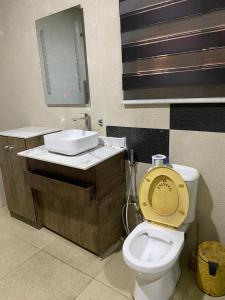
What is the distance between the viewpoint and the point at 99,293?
1.51m

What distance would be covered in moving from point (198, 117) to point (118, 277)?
4.21 feet

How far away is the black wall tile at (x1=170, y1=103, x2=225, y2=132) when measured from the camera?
1407 millimetres

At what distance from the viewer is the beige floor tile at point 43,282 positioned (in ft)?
4.96

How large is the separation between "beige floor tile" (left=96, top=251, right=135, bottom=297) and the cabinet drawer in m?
0.59

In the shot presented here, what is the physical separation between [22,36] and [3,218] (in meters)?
1.94

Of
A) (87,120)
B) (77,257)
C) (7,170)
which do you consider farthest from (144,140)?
(7,170)

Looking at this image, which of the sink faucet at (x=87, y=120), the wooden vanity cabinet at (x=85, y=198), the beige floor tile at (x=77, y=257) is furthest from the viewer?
the sink faucet at (x=87, y=120)

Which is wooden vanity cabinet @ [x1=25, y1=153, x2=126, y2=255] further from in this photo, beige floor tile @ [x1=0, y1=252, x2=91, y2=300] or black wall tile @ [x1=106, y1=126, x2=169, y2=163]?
beige floor tile @ [x1=0, y1=252, x2=91, y2=300]

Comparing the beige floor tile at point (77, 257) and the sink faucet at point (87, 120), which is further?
the sink faucet at point (87, 120)

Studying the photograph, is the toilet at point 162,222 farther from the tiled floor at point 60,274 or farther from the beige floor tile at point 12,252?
the beige floor tile at point 12,252

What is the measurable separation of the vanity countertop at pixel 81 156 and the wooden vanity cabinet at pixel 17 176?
0.59 ft

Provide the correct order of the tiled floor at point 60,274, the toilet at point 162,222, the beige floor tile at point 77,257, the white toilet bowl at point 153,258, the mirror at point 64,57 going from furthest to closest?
the mirror at point 64,57
the beige floor tile at point 77,257
the tiled floor at point 60,274
the toilet at point 162,222
the white toilet bowl at point 153,258

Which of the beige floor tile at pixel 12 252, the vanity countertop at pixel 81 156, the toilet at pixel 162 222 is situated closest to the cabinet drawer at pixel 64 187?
the vanity countertop at pixel 81 156

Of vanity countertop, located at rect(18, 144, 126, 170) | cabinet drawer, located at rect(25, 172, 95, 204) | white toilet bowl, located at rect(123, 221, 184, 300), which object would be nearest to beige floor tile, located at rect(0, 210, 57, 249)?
cabinet drawer, located at rect(25, 172, 95, 204)
